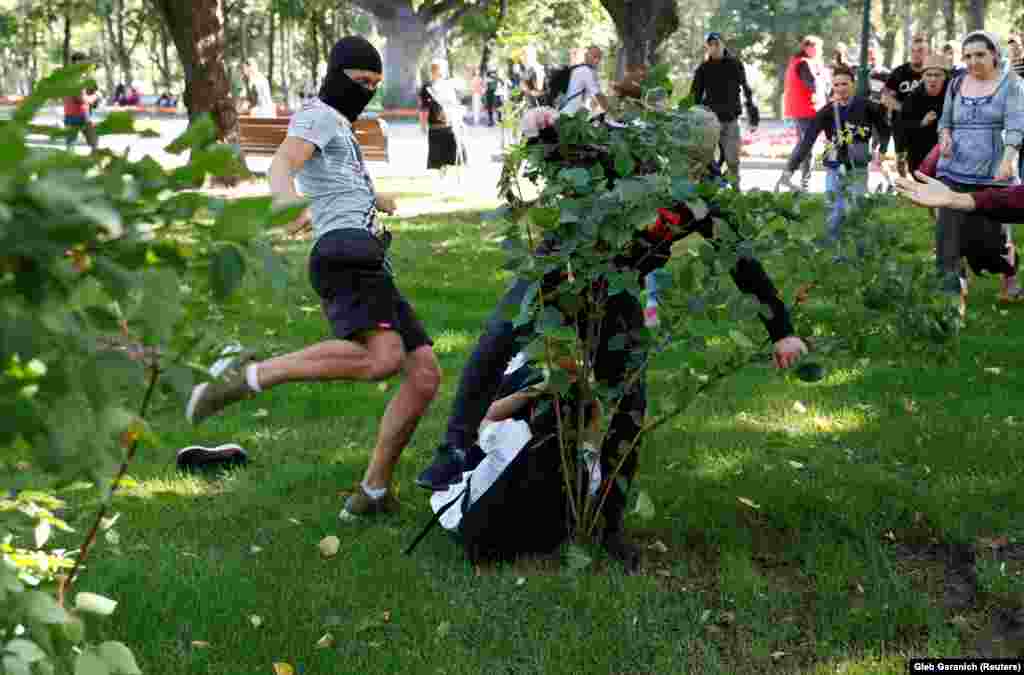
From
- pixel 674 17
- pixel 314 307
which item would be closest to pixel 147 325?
pixel 314 307

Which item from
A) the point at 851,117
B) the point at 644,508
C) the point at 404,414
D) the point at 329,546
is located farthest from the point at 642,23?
the point at 644,508

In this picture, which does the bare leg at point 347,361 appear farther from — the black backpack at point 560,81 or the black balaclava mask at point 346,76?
the black backpack at point 560,81

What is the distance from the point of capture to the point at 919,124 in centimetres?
1223

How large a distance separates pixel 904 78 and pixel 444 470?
11257mm

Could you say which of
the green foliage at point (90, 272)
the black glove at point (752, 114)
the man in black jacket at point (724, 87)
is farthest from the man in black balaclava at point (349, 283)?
the black glove at point (752, 114)

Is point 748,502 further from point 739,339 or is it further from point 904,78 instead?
point 904,78

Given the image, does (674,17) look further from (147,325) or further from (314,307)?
(147,325)

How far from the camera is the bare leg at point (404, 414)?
17.8 feet

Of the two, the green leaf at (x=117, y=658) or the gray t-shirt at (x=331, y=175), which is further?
the gray t-shirt at (x=331, y=175)

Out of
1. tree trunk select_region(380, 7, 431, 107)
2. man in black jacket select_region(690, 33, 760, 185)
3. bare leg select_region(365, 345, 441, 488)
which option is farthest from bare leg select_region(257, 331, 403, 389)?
tree trunk select_region(380, 7, 431, 107)

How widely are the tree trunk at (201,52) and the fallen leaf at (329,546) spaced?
13160 millimetres

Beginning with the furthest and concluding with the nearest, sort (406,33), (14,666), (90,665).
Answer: (406,33)
(90,665)
(14,666)

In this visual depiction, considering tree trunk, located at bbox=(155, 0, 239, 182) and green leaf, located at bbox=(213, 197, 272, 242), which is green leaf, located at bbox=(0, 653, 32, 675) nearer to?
green leaf, located at bbox=(213, 197, 272, 242)

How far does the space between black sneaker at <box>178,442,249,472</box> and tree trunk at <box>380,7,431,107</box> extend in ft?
153
